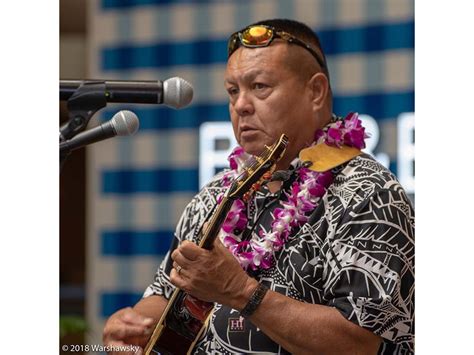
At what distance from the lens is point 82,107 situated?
1668 mm

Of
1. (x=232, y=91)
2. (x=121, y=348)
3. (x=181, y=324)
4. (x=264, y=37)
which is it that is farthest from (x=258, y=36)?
(x=121, y=348)

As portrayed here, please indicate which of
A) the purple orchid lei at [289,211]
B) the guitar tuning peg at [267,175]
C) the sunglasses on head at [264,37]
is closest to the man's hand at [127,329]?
the purple orchid lei at [289,211]

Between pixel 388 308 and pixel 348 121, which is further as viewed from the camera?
pixel 348 121

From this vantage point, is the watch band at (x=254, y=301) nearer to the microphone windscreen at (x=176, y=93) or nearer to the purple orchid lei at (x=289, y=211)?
the purple orchid lei at (x=289, y=211)

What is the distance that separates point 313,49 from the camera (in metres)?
1.85

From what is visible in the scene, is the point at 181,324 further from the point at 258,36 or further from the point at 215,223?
the point at 258,36

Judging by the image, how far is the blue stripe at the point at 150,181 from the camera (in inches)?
77.5

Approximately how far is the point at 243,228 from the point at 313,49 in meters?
0.39

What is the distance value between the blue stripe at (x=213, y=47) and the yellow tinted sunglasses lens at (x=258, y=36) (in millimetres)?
81

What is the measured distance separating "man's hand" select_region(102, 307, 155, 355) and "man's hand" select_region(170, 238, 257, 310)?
22 cm

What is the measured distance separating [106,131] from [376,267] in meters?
0.56

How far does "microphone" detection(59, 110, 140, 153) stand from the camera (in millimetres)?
1646
